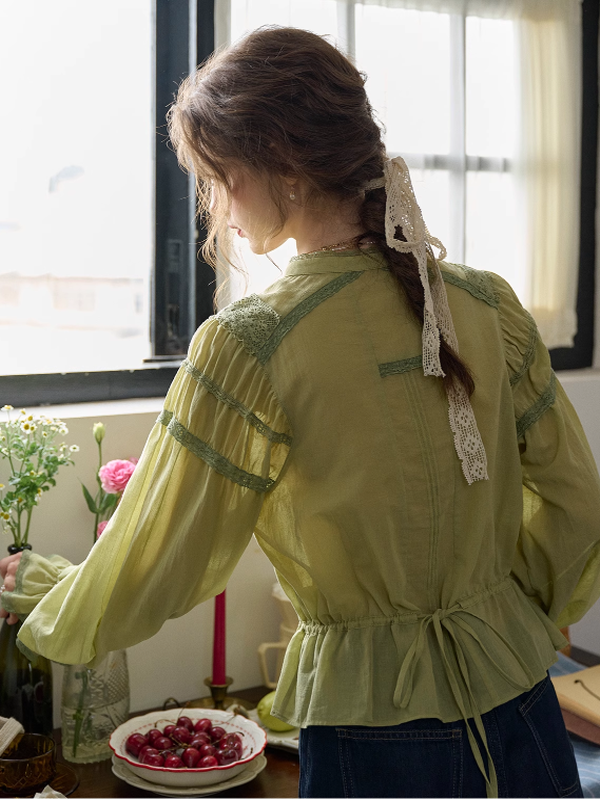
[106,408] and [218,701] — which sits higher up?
[106,408]

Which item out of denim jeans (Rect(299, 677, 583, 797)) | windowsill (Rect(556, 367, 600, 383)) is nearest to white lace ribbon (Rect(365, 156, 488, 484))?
denim jeans (Rect(299, 677, 583, 797))

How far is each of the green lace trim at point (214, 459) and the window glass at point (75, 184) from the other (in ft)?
3.12

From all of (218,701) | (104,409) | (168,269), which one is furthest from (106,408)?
(218,701)

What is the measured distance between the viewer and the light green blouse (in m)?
0.83

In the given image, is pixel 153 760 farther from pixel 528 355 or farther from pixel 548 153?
pixel 548 153

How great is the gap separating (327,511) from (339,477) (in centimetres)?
4

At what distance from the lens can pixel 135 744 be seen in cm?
130

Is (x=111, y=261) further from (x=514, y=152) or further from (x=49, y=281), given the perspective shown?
(x=514, y=152)

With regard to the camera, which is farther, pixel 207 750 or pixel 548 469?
pixel 207 750

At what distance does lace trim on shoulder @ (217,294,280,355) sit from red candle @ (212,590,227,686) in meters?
0.83

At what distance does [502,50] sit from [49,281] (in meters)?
1.35

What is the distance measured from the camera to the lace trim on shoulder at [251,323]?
835 millimetres

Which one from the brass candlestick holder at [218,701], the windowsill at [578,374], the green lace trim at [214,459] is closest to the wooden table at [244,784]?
the brass candlestick holder at [218,701]

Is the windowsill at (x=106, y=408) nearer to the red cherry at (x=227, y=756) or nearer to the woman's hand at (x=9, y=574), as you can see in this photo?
the woman's hand at (x=9, y=574)
